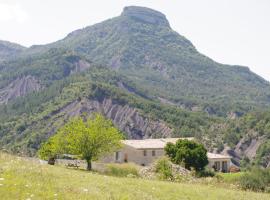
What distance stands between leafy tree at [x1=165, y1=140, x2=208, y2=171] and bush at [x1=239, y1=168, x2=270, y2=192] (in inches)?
1545

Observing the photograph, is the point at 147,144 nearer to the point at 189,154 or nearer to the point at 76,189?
the point at 189,154

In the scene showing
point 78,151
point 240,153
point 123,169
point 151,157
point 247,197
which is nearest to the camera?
point 247,197

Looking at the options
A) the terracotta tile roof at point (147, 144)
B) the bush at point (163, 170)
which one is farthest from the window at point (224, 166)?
the bush at point (163, 170)

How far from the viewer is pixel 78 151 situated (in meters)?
54.9

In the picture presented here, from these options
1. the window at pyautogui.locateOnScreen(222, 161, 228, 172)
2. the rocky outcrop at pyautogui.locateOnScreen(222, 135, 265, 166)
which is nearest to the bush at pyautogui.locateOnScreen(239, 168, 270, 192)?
the window at pyautogui.locateOnScreen(222, 161, 228, 172)

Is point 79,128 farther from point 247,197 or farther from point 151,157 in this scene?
point 151,157

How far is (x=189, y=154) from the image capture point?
84938 millimetres

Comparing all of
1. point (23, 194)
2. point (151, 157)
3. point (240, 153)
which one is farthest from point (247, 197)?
point (240, 153)

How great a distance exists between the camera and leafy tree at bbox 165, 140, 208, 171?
276ft

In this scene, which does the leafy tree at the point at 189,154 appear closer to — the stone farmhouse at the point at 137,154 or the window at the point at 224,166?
the stone farmhouse at the point at 137,154

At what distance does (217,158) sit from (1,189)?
316 feet

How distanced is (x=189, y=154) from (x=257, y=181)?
45321 mm

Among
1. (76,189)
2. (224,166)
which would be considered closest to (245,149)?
(224,166)

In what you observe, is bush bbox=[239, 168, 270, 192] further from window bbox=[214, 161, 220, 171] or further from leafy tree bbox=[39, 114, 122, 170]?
window bbox=[214, 161, 220, 171]
